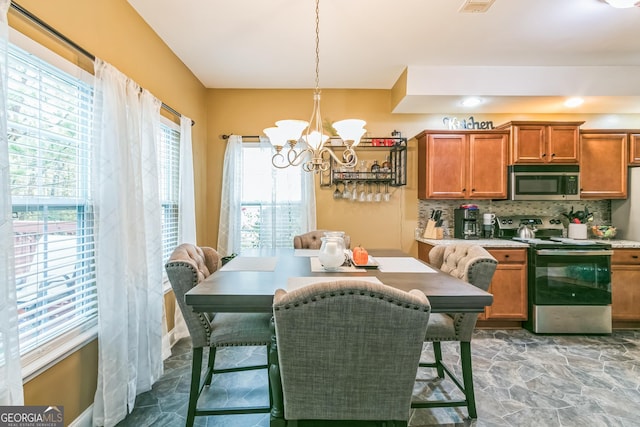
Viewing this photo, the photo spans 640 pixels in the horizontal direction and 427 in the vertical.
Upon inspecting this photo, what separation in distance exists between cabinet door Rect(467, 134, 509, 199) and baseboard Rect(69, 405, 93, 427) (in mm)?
3767

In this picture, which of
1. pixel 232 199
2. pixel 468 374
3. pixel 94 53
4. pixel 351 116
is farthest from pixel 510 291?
pixel 94 53

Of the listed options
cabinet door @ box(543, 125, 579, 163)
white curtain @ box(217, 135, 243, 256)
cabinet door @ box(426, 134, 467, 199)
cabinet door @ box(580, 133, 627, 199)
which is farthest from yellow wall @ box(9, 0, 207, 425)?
cabinet door @ box(580, 133, 627, 199)

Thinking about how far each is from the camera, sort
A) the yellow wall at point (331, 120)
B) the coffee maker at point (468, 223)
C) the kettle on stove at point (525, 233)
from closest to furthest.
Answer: the kettle on stove at point (525, 233) < the coffee maker at point (468, 223) < the yellow wall at point (331, 120)

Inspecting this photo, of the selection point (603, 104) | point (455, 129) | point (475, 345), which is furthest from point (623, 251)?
point (455, 129)

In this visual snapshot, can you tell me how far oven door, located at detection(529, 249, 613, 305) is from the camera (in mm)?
3215

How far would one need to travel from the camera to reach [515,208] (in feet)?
12.8

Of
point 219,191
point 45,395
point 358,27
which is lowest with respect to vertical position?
point 45,395

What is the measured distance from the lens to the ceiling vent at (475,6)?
221 centimetres

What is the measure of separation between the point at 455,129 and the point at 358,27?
6.01 feet

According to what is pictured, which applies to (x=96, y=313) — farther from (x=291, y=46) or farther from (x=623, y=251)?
(x=623, y=251)

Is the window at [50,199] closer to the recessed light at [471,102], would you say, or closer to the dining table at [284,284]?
the dining table at [284,284]

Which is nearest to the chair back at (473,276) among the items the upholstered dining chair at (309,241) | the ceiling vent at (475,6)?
the upholstered dining chair at (309,241)

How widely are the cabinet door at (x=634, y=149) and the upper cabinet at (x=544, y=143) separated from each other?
25.0 inches

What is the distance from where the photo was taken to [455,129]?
378 cm
